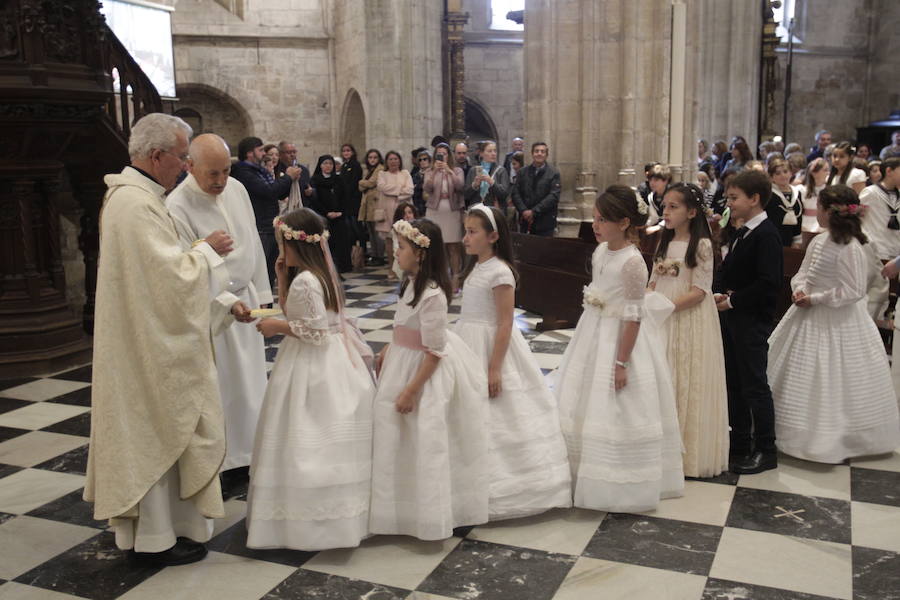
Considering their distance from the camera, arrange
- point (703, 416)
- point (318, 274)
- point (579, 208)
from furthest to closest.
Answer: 1. point (579, 208)
2. point (703, 416)
3. point (318, 274)

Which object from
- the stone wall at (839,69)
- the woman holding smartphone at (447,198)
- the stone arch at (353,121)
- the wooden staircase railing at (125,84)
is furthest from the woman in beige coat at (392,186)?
the stone wall at (839,69)

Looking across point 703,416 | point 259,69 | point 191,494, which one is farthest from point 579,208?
point 259,69

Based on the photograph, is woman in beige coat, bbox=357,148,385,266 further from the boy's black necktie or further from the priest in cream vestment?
the boy's black necktie

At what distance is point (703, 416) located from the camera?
3.87 m

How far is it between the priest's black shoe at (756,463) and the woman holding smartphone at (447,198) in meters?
5.37

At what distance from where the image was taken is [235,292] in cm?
395

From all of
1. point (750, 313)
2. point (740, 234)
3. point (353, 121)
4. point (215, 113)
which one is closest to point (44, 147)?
point (740, 234)

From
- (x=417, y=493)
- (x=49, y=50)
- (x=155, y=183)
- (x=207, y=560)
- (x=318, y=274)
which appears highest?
(x=49, y=50)

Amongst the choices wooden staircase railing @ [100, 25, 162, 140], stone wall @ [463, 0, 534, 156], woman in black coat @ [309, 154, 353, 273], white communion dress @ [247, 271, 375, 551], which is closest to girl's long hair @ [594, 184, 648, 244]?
white communion dress @ [247, 271, 375, 551]

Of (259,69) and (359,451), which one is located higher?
(259,69)

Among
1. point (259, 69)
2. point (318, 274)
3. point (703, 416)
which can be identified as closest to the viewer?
point (318, 274)

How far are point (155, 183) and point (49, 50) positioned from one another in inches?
129

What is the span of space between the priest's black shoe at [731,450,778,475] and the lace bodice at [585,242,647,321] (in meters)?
1.00

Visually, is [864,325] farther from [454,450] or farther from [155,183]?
[155,183]
